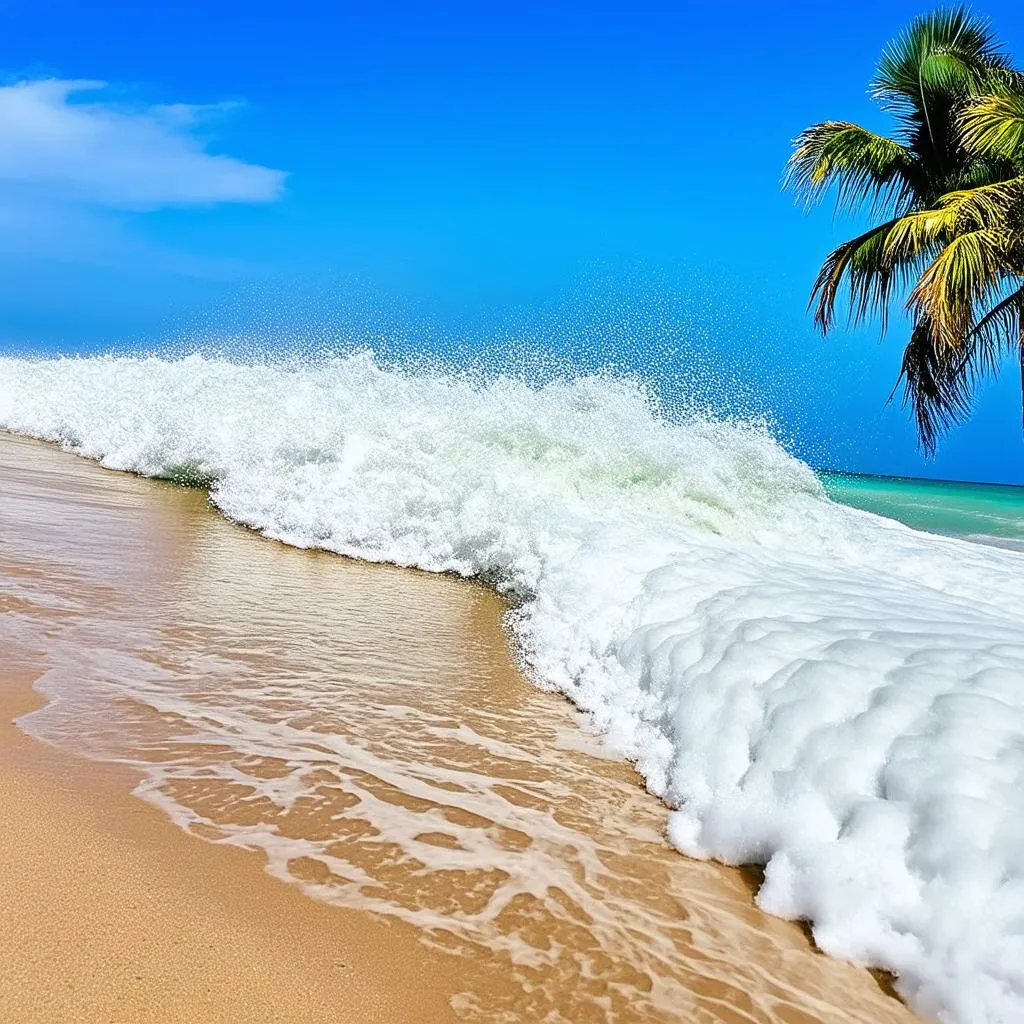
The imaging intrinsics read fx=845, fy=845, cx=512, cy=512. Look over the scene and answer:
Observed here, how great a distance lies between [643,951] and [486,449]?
5.90 metres

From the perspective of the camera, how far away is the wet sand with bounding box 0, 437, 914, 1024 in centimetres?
155

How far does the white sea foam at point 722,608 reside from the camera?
1.89m

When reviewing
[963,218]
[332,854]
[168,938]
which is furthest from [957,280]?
[168,938]

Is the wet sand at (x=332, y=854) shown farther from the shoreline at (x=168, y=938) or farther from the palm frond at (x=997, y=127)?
the palm frond at (x=997, y=127)

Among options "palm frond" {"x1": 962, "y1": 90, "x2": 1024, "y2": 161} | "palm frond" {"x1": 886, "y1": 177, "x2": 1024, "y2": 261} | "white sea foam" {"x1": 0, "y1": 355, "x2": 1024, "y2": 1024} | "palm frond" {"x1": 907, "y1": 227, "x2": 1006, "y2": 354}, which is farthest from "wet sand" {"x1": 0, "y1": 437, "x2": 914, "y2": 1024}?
"palm frond" {"x1": 962, "y1": 90, "x2": 1024, "y2": 161}

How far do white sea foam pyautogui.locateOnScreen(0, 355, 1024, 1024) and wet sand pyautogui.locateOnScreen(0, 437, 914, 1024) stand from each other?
0.57 ft

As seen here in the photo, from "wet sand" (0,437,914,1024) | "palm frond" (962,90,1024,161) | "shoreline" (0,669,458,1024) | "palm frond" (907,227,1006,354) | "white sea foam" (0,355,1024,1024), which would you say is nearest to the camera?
"shoreline" (0,669,458,1024)

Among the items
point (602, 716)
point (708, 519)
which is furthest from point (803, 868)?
point (708, 519)

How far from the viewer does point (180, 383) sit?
11.6 m

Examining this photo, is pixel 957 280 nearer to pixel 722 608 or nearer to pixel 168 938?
pixel 722 608

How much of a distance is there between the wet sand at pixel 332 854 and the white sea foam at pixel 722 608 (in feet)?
0.57

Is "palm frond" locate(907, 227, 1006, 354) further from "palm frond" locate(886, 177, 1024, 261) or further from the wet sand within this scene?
the wet sand

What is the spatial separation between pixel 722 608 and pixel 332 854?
2.09 metres

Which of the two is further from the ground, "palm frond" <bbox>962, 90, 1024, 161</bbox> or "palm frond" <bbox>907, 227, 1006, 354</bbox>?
"palm frond" <bbox>962, 90, 1024, 161</bbox>
